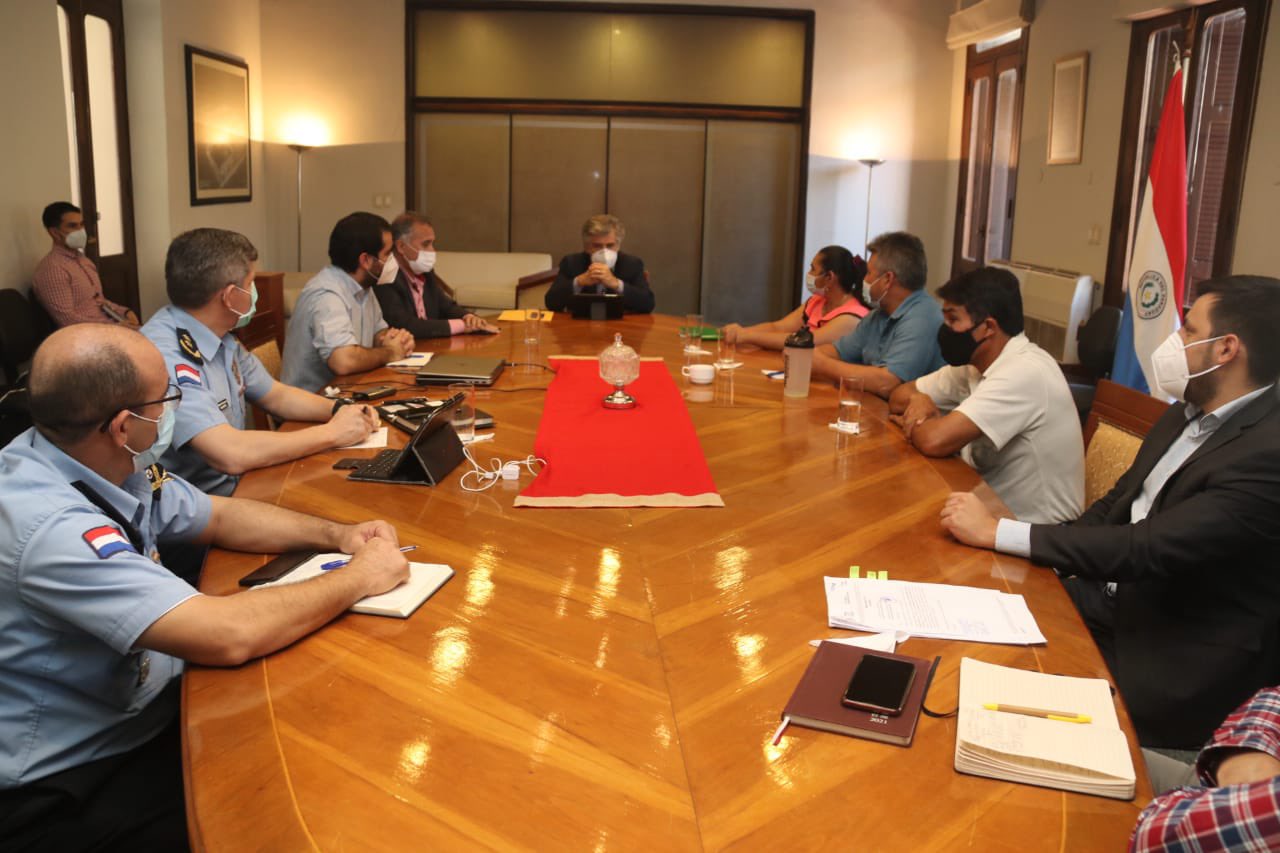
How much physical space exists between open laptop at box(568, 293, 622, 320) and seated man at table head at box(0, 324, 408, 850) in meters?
3.68

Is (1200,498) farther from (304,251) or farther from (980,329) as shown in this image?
(304,251)

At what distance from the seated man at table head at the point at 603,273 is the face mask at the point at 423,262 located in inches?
34.3

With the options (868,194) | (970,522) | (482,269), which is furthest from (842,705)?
(868,194)

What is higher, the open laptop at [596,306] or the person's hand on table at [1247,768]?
the open laptop at [596,306]

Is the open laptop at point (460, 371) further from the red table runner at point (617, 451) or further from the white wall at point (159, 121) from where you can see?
the white wall at point (159, 121)

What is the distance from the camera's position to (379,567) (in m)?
1.83

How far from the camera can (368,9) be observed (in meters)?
8.49

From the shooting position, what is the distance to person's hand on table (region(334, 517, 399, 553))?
1.98 meters

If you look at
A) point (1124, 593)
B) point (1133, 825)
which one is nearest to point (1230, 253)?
point (1124, 593)

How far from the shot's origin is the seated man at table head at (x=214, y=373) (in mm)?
2584

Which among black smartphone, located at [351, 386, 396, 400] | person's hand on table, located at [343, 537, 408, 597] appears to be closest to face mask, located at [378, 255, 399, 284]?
black smartphone, located at [351, 386, 396, 400]

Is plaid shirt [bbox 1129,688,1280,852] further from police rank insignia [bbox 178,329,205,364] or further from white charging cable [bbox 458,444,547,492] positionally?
police rank insignia [bbox 178,329,205,364]

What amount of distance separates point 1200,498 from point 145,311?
6.86 m

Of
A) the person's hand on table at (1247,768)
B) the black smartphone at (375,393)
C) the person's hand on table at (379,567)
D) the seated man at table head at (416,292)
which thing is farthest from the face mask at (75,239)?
the person's hand on table at (1247,768)
